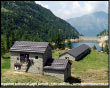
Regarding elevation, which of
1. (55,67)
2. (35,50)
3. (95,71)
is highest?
(35,50)

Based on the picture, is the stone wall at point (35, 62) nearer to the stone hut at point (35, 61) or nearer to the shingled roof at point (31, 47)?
the stone hut at point (35, 61)

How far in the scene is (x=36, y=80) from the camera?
33.1 metres

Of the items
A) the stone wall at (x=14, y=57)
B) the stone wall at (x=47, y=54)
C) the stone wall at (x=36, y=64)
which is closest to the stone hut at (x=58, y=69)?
the stone wall at (x=36, y=64)

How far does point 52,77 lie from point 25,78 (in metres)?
6.29

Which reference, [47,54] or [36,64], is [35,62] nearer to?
[36,64]

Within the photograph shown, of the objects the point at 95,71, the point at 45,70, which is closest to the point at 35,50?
the point at 45,70

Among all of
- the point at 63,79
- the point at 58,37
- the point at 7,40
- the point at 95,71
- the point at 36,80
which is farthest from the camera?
the point at 58,37

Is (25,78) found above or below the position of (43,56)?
below

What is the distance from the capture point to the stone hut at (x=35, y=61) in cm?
3743

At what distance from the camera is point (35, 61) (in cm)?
3831

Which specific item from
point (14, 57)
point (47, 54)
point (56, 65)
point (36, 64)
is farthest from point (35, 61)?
point (14, 57)

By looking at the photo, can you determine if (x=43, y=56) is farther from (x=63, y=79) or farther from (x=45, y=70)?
(x=63, y=79)

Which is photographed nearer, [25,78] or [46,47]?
[25,78]

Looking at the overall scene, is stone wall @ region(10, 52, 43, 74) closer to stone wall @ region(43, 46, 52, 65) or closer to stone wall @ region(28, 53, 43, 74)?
stone wall @ region(28, 53, 43, 74)
